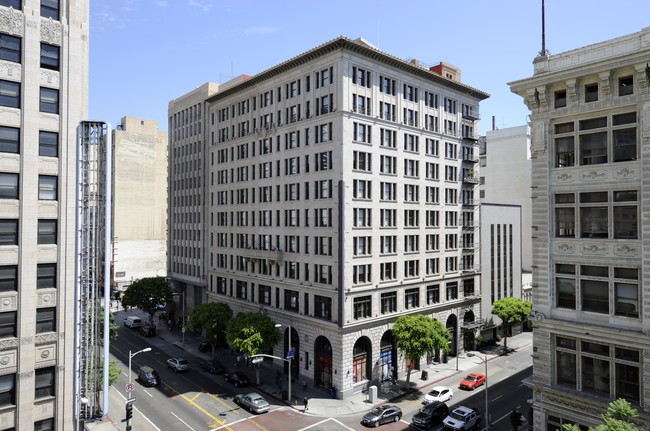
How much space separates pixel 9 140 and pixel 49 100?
3408 mm

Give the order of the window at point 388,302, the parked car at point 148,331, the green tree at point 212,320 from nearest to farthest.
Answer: the window at point 388,302
the green tree at point 212,320
the parked car at point 148,331

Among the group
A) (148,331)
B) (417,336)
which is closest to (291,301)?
(417,336)

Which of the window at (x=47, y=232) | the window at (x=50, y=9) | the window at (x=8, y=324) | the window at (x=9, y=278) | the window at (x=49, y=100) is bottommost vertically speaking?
the window at (x=8, y=324)

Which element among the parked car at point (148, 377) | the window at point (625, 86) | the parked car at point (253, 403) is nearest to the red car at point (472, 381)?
the parked car at point (253, 403)

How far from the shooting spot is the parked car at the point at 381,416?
125ft

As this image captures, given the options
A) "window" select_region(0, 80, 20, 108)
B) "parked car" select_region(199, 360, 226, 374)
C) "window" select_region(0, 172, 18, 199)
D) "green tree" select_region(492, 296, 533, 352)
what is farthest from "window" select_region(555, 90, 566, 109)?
"parked car" select_region(199, 360, 226, 374)

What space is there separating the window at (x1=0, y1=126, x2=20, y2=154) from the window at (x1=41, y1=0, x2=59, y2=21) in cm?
768

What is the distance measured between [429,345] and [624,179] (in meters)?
26.7

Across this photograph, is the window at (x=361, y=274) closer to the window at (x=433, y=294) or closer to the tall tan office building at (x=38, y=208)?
the window at (x=433, y=294)

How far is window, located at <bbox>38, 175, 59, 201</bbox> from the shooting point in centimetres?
2675

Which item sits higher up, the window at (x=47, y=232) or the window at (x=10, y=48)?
the window at (x=10, y=48)

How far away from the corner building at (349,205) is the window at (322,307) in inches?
6.6

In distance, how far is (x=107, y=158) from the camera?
26609 mm

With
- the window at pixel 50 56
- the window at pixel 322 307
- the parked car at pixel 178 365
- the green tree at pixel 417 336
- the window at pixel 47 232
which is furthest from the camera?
the parked car at pixel 178 365
